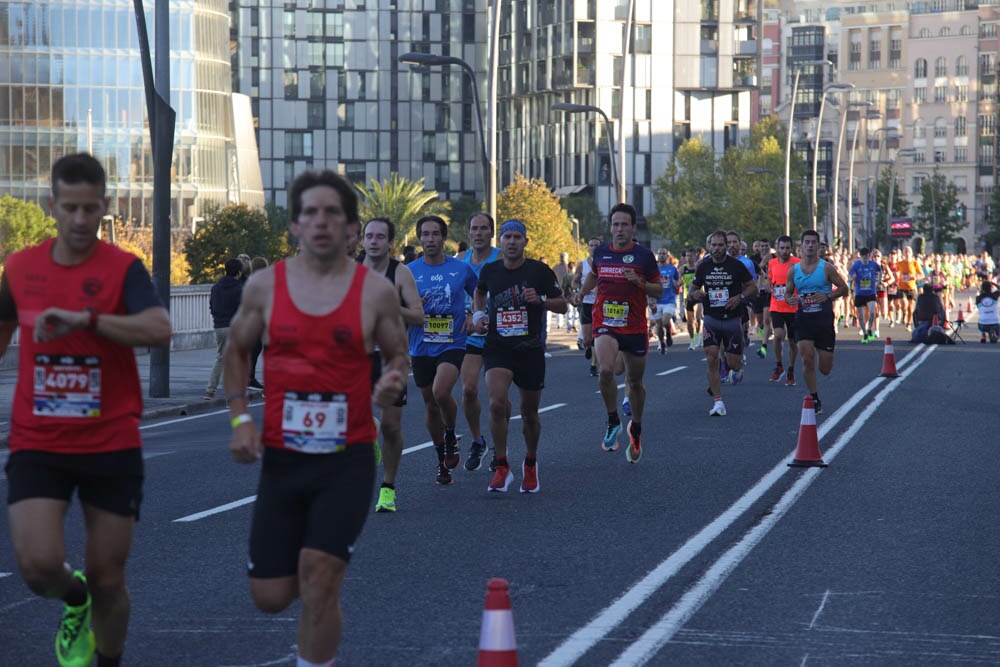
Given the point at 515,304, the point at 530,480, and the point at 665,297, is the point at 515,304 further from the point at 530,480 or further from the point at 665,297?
the point at 665,297

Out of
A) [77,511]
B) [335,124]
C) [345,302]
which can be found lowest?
[77,511]

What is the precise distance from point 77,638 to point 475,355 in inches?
263

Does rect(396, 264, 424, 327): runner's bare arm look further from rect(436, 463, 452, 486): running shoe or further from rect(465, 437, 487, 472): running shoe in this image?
rect(465, 437, 487, 472): running shoe

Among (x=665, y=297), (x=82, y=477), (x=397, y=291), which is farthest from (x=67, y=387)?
(x=665, y=297)

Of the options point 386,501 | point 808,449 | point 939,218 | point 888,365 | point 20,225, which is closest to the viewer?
point 386,501

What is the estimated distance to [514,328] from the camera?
37.8 feet

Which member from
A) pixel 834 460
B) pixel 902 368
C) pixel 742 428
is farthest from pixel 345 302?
pixel 902 368

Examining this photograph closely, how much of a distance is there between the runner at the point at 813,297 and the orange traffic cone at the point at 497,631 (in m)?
14.1

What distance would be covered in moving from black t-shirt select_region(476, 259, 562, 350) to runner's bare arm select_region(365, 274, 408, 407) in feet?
19.0

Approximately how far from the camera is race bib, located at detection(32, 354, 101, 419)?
18.0 feet

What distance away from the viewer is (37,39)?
303 ft

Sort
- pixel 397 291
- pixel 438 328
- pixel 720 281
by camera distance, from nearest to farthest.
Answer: pixel 397 291
pixel 438 328
pixel 720 281

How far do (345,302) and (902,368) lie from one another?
74.9 ft

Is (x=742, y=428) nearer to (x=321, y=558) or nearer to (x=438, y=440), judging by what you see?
(x=438, y=440)
